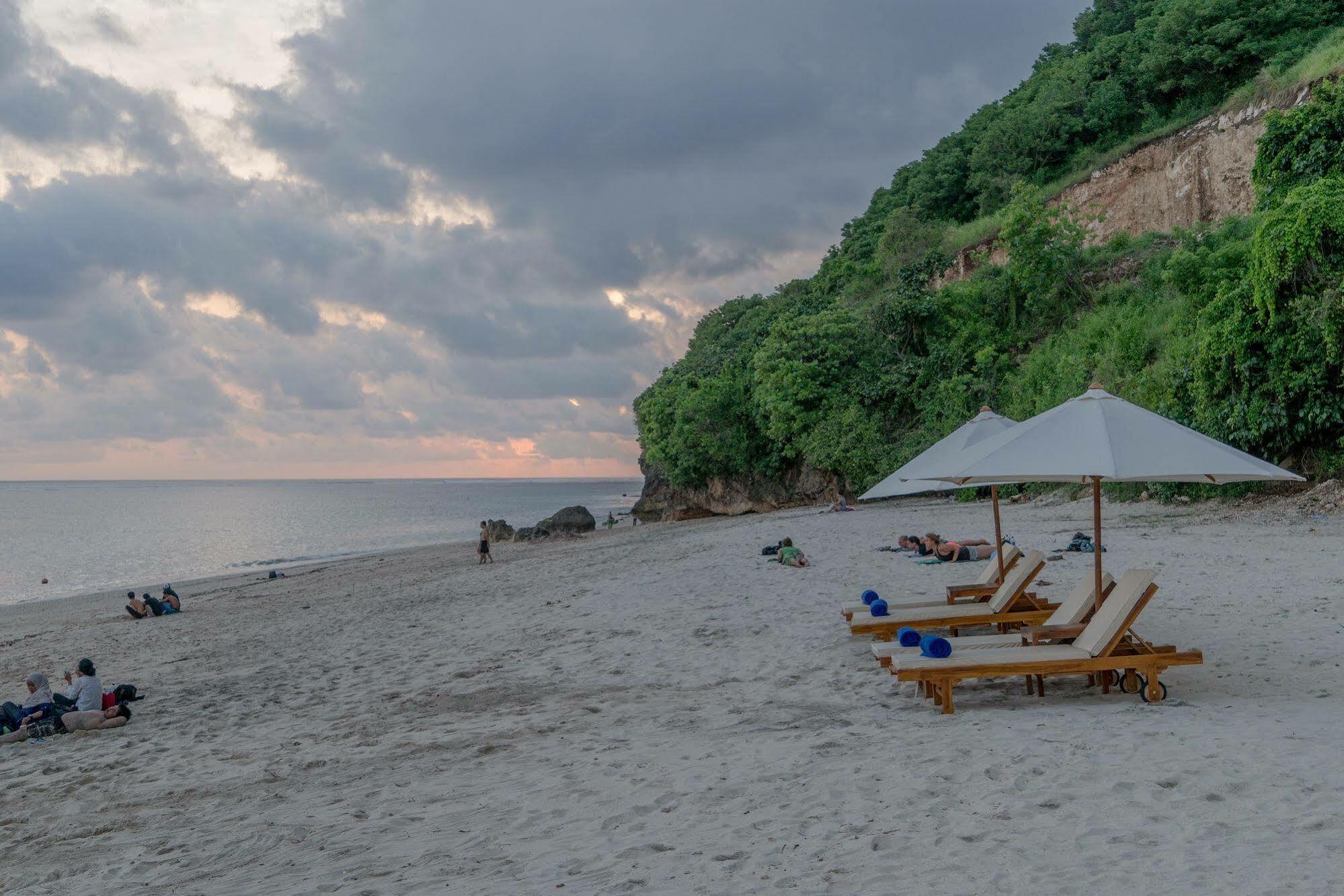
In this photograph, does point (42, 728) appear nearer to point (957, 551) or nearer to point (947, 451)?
point (947, 451)

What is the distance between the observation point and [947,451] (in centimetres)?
987

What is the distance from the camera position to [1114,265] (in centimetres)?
2858

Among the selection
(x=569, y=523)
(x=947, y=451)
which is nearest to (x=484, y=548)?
(x=569, y=523)

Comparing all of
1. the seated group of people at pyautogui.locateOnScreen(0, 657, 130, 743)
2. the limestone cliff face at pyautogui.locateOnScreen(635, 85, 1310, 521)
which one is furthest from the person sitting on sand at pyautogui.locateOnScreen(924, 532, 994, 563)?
the limestone cliff face at pyautogui.locateOnScreen(635, 85, 1310, 521)

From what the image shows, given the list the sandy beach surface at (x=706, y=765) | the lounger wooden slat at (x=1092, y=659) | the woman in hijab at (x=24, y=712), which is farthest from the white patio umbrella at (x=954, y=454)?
the woman in hijab at (x=24, y=712)

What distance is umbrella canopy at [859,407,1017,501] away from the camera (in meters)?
9.34

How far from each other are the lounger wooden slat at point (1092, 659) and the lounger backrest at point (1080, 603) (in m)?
0.56

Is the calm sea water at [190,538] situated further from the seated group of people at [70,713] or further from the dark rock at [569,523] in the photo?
the seated group of people at [70,713]

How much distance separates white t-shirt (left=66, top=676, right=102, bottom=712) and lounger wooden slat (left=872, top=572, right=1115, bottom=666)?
7838 millimetres

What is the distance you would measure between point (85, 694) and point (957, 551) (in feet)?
39.5

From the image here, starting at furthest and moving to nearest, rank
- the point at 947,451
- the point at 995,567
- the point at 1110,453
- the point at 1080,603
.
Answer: the point at 995,567, the point at 947,451, the point at 1080,603, the point at 1110,453

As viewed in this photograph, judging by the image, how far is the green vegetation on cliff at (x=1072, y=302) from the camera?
17.3m

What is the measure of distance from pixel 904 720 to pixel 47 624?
2313cm

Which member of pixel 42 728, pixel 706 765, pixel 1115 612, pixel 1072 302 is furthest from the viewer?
pixel 1072 302
